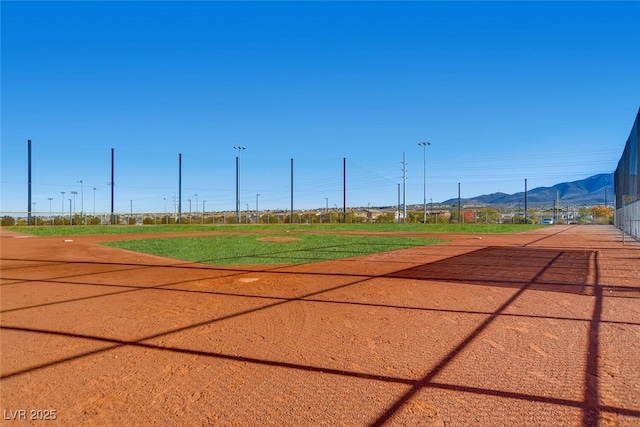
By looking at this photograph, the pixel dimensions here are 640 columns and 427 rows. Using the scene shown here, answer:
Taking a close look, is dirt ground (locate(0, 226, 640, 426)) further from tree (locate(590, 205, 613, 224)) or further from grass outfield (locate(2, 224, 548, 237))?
tree (locate(590, 205, 613, 224))

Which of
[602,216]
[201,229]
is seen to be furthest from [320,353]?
[602,216]

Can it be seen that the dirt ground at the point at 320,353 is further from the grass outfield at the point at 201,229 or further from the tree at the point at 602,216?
the tree at the point at 602,216

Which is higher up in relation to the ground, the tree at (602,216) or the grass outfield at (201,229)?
the tree at (602,216)

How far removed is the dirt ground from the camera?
2.98 meters

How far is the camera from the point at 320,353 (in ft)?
13.6

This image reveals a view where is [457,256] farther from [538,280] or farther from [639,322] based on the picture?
[639,322]

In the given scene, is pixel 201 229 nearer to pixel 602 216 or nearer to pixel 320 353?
pixel 320 353

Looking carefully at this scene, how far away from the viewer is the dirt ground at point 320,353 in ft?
9.77

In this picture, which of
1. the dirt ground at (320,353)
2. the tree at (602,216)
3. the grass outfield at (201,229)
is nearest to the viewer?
the dirt ground at (320,353)

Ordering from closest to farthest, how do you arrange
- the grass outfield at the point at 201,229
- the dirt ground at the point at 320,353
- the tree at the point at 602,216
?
the dirt ground at the point at 320,353, the grass outfield at the point at 201,229, the tree at the point at 602,216

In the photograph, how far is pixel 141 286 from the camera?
7.95 m

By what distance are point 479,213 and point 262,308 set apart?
59239 mm

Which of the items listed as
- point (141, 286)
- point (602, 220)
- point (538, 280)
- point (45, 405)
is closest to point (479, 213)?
point (602, 220)

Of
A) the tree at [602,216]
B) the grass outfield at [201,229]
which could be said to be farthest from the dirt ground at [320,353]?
the tree at [602,216]
